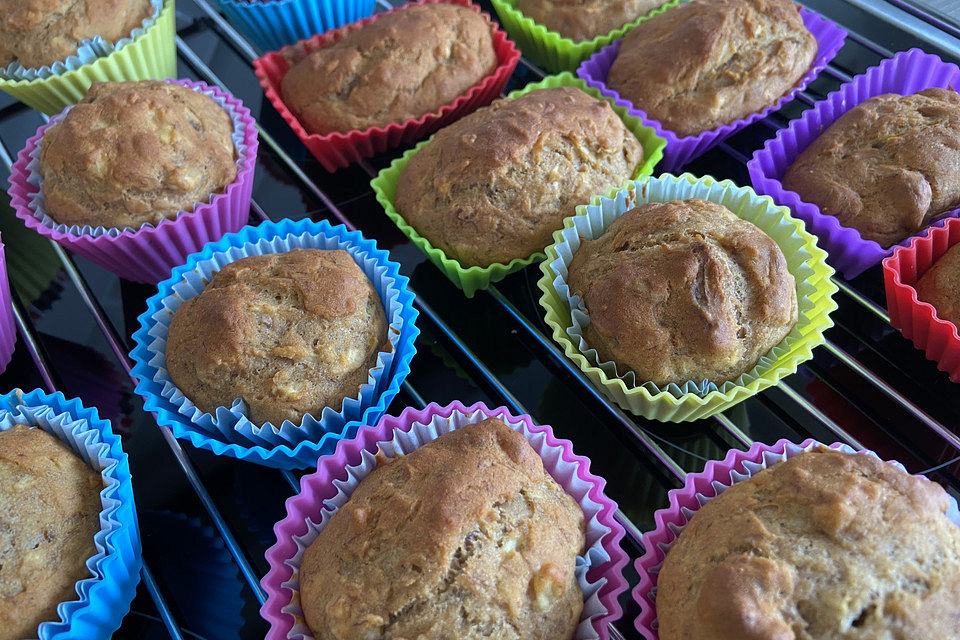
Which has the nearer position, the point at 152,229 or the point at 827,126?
the point at 152,229

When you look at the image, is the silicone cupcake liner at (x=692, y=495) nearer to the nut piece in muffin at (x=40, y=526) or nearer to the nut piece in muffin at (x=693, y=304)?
the nut piece in muffin at (x=693, y=304)

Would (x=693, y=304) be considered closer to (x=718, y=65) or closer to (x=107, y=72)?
(x=718, y=65)

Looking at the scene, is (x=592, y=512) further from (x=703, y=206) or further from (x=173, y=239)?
(x=173, y=239)

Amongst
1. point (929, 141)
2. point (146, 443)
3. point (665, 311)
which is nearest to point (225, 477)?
point (146, 443)

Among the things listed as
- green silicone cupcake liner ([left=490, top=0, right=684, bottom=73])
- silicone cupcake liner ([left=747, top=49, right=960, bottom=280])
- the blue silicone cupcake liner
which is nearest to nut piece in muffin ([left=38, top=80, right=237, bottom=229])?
the blue silicone cupcake liner

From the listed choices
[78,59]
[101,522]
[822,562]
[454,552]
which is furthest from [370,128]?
[822,562]
